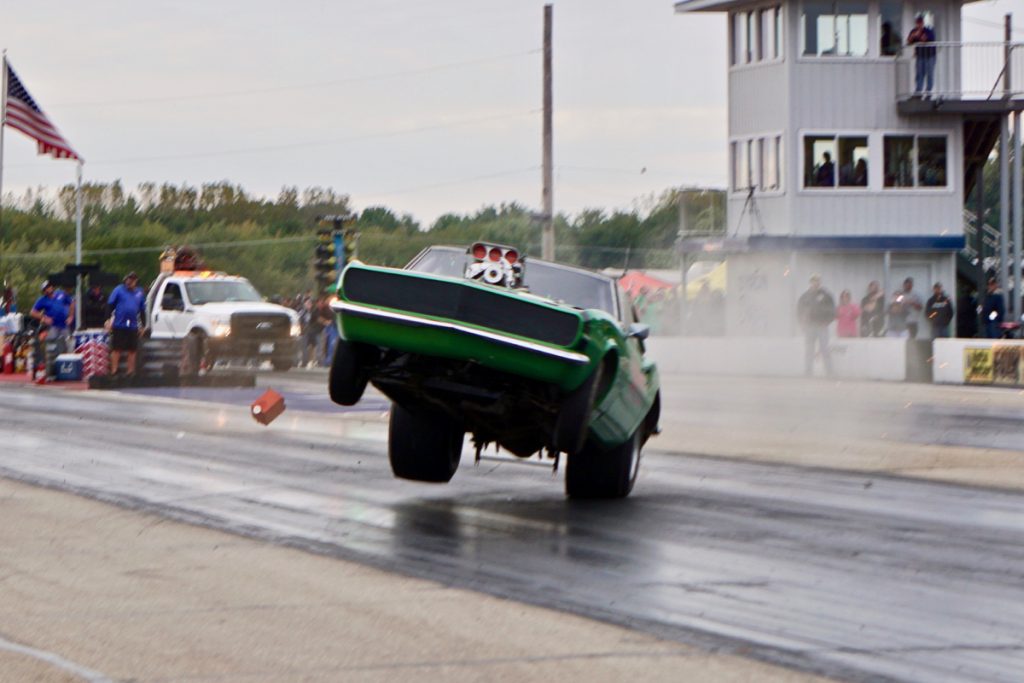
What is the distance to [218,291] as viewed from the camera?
120ft

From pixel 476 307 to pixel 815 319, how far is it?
22.6 metres

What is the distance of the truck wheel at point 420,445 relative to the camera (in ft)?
39.8

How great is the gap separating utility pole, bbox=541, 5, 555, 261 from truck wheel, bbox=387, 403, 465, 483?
30561mm

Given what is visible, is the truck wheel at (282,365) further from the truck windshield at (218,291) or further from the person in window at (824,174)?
the person in window at (824,174)

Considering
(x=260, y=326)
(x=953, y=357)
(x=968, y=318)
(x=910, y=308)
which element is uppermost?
(x=910, y=308)

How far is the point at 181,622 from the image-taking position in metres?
7.42

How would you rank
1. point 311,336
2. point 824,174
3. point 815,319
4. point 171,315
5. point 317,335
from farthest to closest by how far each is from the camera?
point 824,174, point 317,335, point 311,336, point 171,315, point 815,319

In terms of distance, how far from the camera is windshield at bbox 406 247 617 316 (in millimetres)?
12164

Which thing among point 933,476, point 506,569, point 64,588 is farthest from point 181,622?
point 933,476

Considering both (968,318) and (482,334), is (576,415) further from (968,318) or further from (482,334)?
(968,318)

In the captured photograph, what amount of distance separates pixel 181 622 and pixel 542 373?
11.6ft

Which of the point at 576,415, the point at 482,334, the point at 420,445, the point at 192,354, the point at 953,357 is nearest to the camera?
the point at 482,334

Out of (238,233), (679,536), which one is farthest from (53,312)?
(238,233)

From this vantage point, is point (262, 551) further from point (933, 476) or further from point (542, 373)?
point (933, 476)
